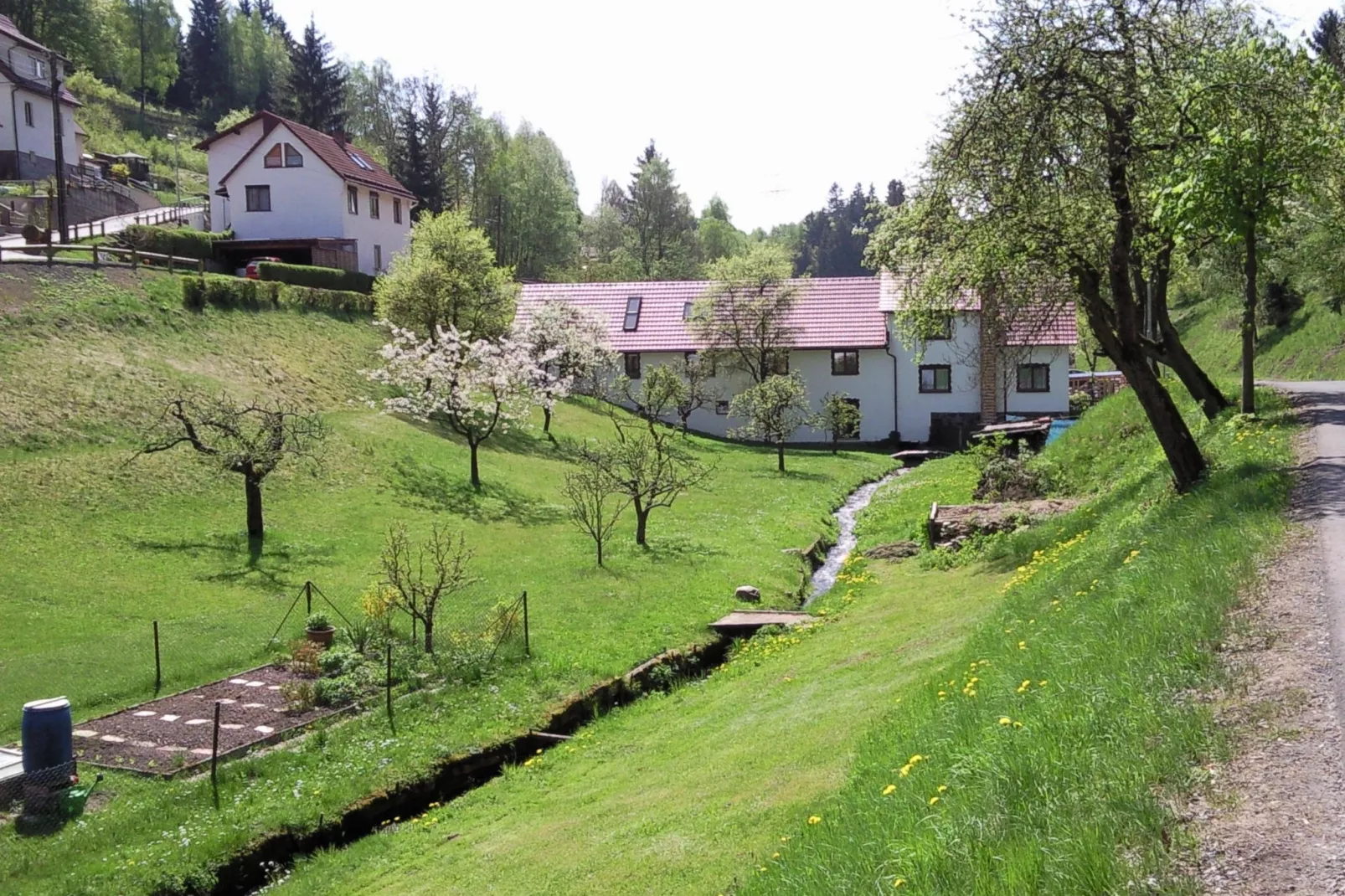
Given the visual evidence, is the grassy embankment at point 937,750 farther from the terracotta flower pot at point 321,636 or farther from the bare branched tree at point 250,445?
the bare branched tree at point 250,445

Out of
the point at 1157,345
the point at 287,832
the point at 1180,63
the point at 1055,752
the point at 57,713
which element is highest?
the point at 1180,63

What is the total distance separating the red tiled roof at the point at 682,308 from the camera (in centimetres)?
5556

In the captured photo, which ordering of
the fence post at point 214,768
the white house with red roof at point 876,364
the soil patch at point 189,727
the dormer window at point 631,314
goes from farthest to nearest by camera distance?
the dormer window at point 631,314 < the white house with red roof at point 876,364 < the soil patch at point 189,727 < the fence post at point 214,768

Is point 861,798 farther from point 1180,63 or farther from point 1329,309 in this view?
point 1329,309

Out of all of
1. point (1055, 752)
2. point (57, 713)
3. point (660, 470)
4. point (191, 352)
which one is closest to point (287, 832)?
point (57, 713)

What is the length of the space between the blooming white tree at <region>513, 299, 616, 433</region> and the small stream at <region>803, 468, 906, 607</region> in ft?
43.2

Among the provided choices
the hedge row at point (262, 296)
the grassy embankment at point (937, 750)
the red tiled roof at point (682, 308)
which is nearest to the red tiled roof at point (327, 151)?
the red tiled roof at point (682, 308)

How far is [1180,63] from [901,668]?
10.4 m

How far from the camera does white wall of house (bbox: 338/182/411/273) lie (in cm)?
6159

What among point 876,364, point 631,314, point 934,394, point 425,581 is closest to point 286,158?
point 631,314

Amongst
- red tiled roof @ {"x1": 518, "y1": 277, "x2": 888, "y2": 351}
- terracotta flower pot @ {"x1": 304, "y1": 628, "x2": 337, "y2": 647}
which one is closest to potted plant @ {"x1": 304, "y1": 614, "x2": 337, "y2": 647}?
terracotta flower pot @ {"x1": 304, "y1": 628, "x2": 337, "y2": 647}

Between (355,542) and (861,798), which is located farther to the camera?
(355,542)

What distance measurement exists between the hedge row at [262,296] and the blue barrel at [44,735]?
98.1 feet

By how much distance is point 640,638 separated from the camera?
20.6m
